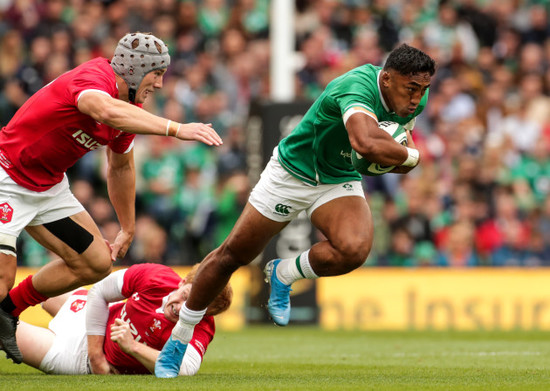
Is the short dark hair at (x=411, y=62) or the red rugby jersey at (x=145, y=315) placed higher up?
the short dark hair at (x=411, y=62)

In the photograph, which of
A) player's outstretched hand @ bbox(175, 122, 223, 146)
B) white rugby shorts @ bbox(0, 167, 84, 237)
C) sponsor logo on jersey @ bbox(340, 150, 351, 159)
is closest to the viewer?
player's outstretched hand @ bbox(175, 122, 223, 146)

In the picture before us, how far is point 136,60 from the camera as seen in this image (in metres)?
7.41

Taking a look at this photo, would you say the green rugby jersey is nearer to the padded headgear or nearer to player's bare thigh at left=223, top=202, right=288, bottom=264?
player's bare thigh at left=223, top=202, right=288, bottom=264

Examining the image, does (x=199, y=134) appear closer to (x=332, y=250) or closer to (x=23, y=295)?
(x=332, y=250)

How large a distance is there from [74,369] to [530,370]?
138 inches

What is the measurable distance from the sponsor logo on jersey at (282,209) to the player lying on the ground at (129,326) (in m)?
0.70

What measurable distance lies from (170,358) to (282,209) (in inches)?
55.1

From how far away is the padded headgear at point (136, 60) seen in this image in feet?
24.3

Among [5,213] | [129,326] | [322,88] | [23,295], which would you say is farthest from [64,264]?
[322,88]

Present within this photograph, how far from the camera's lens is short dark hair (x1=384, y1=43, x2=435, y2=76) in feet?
→ 24.1

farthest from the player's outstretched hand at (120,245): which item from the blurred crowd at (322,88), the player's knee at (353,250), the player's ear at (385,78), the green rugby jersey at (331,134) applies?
the blurred crowd at (322,88)

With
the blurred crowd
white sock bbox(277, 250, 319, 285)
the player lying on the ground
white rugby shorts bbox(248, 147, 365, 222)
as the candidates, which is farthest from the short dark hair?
the blurred crowd

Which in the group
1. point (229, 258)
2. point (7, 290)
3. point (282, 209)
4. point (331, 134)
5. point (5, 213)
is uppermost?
point (331, 134)

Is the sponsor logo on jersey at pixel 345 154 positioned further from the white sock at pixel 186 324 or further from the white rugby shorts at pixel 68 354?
the white rugby shorts at pixel 68 354
